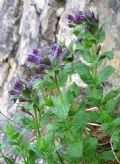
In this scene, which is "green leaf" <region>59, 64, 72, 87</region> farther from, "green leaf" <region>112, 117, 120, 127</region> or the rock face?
the rock face

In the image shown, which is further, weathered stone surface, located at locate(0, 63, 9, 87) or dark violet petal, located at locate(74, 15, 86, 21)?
weathered stone surface, located at locate(0, 63, 9, 87)

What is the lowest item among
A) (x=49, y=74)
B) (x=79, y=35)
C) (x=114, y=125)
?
(x=114, y=125)

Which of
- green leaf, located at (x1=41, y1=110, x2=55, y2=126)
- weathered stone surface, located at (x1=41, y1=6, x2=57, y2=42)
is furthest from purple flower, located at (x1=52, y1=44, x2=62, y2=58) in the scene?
weathered stone surface, located at (x1=41, y1=6, x2=57, y2=42)

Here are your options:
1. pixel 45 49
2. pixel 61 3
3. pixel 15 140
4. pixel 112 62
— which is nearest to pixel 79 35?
pixel 45 49

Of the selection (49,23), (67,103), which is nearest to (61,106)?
(67,103)

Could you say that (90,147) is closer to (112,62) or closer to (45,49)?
(45,49)

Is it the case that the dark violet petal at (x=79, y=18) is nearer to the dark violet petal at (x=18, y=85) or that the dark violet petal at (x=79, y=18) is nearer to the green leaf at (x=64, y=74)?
the green leaf at (x=64, y=74)

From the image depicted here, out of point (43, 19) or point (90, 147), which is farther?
point (43, 19)
